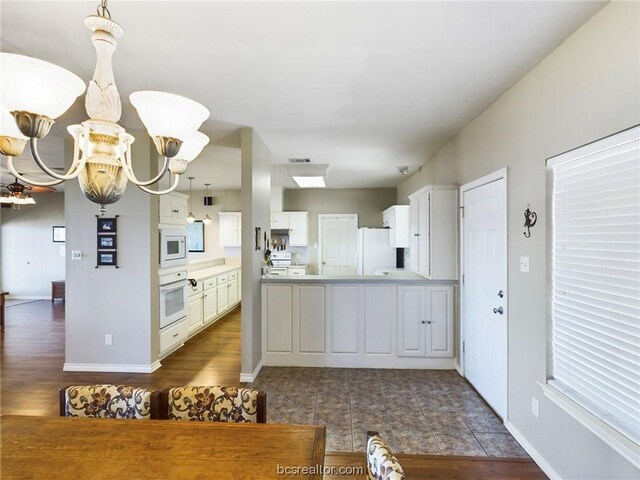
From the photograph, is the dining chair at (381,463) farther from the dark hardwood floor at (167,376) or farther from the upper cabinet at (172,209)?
the upper cabinet at (172,209)

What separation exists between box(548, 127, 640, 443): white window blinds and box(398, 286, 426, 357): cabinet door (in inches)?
69.7

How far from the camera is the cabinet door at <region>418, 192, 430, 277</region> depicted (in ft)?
12.5

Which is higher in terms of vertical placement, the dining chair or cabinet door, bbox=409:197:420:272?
cabinet door, bbox=409:197:420:272

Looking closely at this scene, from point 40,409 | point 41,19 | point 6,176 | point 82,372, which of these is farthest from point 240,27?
point 6,176

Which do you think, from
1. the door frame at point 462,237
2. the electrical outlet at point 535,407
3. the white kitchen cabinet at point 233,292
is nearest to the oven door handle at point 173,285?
the white kitchen cabinet at point 233,292

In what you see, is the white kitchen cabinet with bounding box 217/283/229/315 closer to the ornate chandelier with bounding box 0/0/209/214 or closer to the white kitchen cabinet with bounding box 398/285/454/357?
the white kitchen cabinet with bounding box 398/285/454/357

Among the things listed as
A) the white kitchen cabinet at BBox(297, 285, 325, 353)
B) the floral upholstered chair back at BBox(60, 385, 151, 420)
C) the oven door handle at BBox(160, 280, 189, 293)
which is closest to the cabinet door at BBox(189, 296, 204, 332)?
the oven door handle at BBox(160, 280, 189, 293)

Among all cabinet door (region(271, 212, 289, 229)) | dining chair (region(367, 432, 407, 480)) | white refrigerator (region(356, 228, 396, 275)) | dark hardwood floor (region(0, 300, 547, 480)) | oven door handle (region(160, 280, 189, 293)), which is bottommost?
dark hardwood floor (region(0, 300, 547, 480))

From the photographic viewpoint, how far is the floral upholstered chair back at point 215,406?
147cm

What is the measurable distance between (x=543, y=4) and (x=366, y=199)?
6025 millimetres

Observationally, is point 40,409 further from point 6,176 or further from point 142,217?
point 6,176

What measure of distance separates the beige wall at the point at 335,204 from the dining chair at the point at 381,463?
6.56 m

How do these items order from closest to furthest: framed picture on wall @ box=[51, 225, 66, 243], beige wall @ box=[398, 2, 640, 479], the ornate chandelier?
the ornate chandelier, beige wall @ box=[398, 2, 640, 479], framed picture on wall @ box=[51, 225, 66, 243]

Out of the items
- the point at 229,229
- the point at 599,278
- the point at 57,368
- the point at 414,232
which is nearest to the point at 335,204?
the point at 229,229
